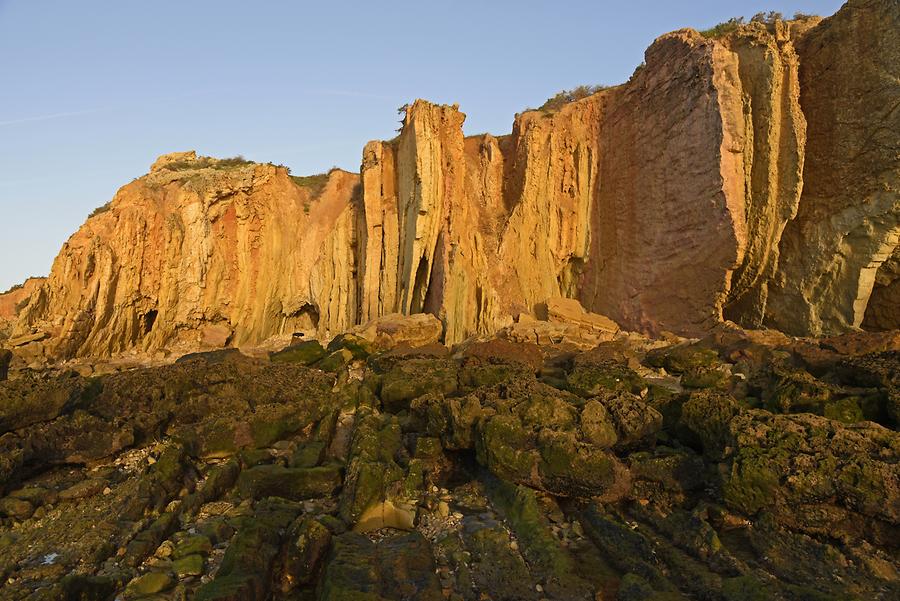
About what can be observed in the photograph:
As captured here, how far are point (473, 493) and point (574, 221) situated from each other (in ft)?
60.2

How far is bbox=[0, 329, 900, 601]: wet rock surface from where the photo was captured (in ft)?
15.2

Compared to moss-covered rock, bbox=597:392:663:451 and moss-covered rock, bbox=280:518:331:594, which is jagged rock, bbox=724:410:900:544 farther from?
moss-covered rock, bbox=280:518:331:594

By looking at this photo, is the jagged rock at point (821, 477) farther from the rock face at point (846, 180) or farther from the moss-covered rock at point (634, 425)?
the rock face at point (846, 180)

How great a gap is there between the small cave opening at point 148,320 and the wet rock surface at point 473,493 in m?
15.9

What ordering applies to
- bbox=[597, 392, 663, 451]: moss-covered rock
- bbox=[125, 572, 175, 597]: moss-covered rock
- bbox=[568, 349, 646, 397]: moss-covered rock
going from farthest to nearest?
bbox=[568, 349, 646, 397]: moss-covered rock → bbox=[597, 392, 663, 451]: moss-covered rock → bbox=[125, 572, 175, 597]: moss-covered rock

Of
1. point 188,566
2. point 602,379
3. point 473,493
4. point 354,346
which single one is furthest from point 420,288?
point 188,566

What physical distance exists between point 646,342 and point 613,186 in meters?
8.45

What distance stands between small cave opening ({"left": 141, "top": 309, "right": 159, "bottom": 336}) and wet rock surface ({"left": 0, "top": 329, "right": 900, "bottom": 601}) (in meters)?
15.9

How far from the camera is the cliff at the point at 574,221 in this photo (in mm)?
17344

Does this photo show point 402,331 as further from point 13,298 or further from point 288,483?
point 13,298

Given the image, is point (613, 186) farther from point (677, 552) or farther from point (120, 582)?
point (120, 582)

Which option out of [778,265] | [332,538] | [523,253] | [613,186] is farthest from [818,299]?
[332,538]

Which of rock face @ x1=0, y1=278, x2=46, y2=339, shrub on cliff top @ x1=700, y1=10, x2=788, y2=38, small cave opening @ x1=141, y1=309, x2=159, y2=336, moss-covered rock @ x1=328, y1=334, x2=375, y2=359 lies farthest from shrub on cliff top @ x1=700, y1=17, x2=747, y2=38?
rock face @ x1=0, y1=278, x2=46, y2=339

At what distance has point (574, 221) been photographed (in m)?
23.4
